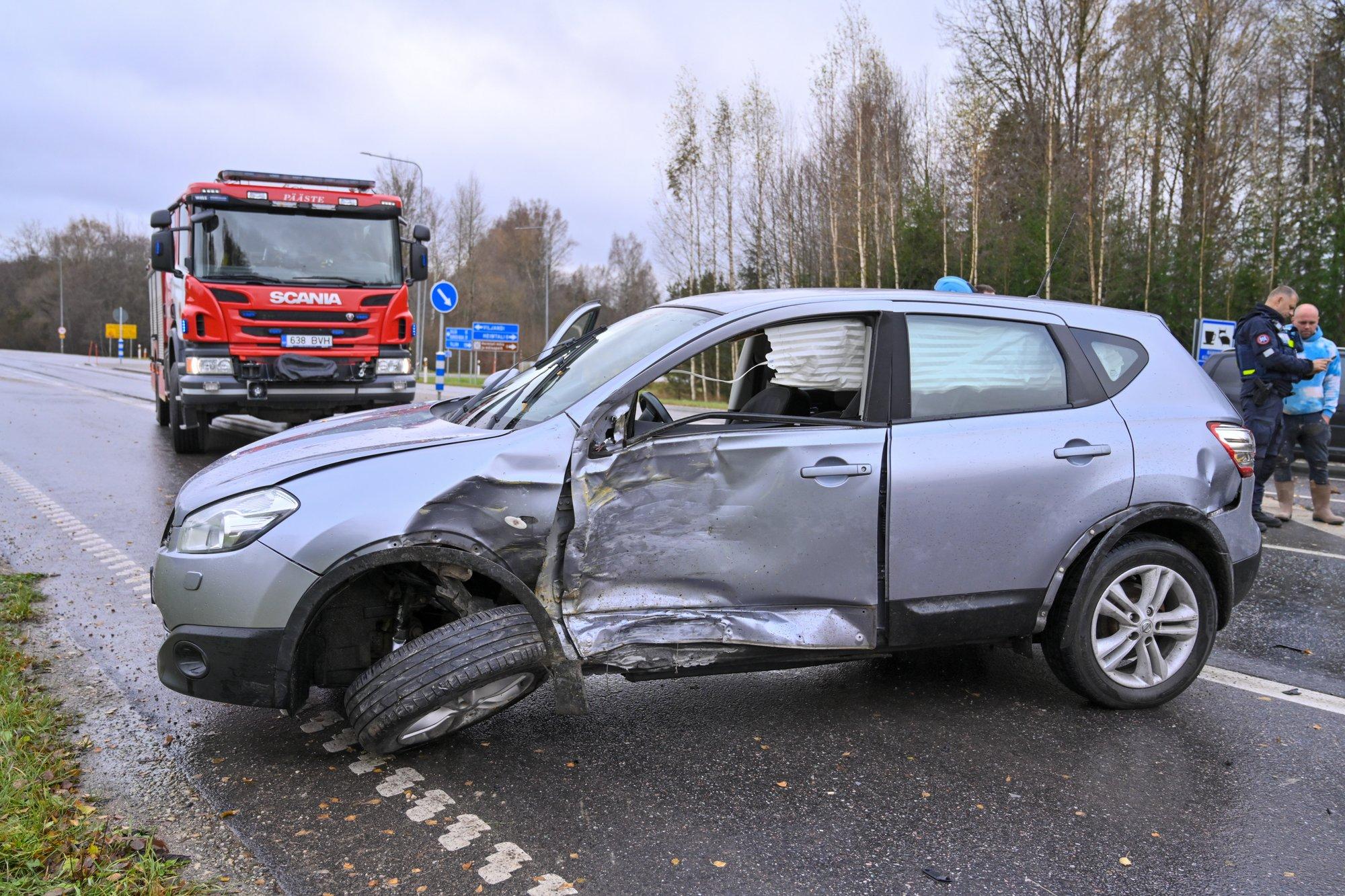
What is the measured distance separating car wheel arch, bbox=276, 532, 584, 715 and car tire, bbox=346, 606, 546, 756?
5 centimetres

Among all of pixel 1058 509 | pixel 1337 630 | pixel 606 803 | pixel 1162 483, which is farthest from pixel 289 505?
pixel 1337 630

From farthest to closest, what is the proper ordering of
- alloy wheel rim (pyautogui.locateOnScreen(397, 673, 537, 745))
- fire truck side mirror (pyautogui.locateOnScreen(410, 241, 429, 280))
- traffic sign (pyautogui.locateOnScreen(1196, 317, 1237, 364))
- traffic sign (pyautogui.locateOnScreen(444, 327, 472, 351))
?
1. traffic sign (pyautogui.locateOnScreen(444, 327, 472, 351))
2. traffic sign (pyautogui.locateOnScreen(1196, 317, 1237, 364))
3. fire truck side mirror (pyautogui.locateOnScreen(410, 241, 429, 280))
4. alloy wheel rim (pyautogui.locateOnScreen(397, 673, 537, 745))

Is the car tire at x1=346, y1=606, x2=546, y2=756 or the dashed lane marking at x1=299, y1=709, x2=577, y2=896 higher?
the car tire at x1=346, y1=606, x2=546, y2=756

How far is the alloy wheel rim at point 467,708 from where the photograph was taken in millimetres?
3076

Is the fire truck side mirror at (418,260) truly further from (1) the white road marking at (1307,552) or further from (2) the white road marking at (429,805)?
(2) the white road marking at (429,805)

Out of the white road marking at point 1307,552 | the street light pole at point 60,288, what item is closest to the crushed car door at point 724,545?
the white road marking at point 1307,552

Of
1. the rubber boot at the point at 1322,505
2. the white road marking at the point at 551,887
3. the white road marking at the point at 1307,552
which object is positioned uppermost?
the rubber boot at the point at 1322,505

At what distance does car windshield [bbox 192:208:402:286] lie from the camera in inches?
414

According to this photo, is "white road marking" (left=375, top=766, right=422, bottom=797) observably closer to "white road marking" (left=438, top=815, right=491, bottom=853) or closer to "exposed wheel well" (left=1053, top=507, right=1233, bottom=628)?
"white road marking" (left=438, top=815, right=491, bottom=853)

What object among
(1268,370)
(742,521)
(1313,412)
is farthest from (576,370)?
(1313,412)

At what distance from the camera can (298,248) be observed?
10875mm

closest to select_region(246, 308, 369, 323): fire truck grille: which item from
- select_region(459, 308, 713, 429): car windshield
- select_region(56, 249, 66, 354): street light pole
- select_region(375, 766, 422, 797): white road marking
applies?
select_region(459, 308, 713, 429): car windshield

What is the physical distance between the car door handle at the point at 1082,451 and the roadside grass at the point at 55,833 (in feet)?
10.5

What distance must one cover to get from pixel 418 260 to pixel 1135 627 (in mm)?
9664
